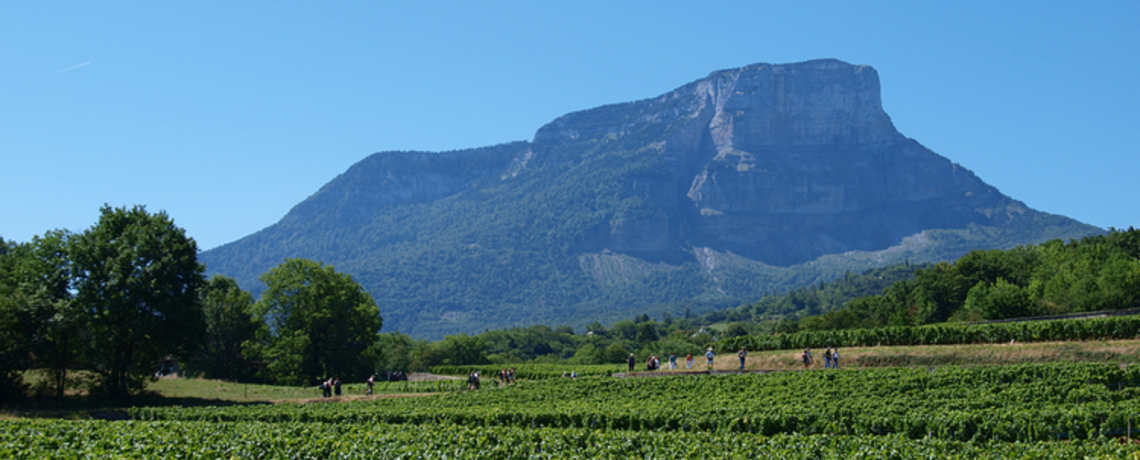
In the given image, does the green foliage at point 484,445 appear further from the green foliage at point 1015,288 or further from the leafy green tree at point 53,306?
the green foliage at point 1015,288

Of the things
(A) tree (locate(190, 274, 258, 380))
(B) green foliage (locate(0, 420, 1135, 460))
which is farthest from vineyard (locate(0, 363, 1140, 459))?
(A) tree (locate(190, 274, 258, 380))

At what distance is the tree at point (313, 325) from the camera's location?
233 ft

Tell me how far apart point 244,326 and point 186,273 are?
105 ft

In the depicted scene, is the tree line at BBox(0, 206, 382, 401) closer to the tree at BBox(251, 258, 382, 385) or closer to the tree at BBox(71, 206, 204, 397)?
the tree at BBox(71, 206, 204, 397)

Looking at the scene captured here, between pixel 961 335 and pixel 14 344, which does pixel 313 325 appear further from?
pixel 961 335

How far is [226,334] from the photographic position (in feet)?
263

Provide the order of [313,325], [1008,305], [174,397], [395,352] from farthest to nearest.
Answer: [395,352] < [1008,305] < [313,325] < [174,397]

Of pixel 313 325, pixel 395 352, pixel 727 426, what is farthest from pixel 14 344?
pixel 395 352

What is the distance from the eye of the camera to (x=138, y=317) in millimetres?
47875

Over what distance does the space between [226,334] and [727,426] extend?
68.2 m

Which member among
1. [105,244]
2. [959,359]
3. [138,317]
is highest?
[105,244]

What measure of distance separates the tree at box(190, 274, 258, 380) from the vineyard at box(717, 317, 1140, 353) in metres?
50.9

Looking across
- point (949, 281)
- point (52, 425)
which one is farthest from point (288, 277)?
point (949, 281)

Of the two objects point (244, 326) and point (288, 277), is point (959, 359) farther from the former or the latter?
point (244, 326)
